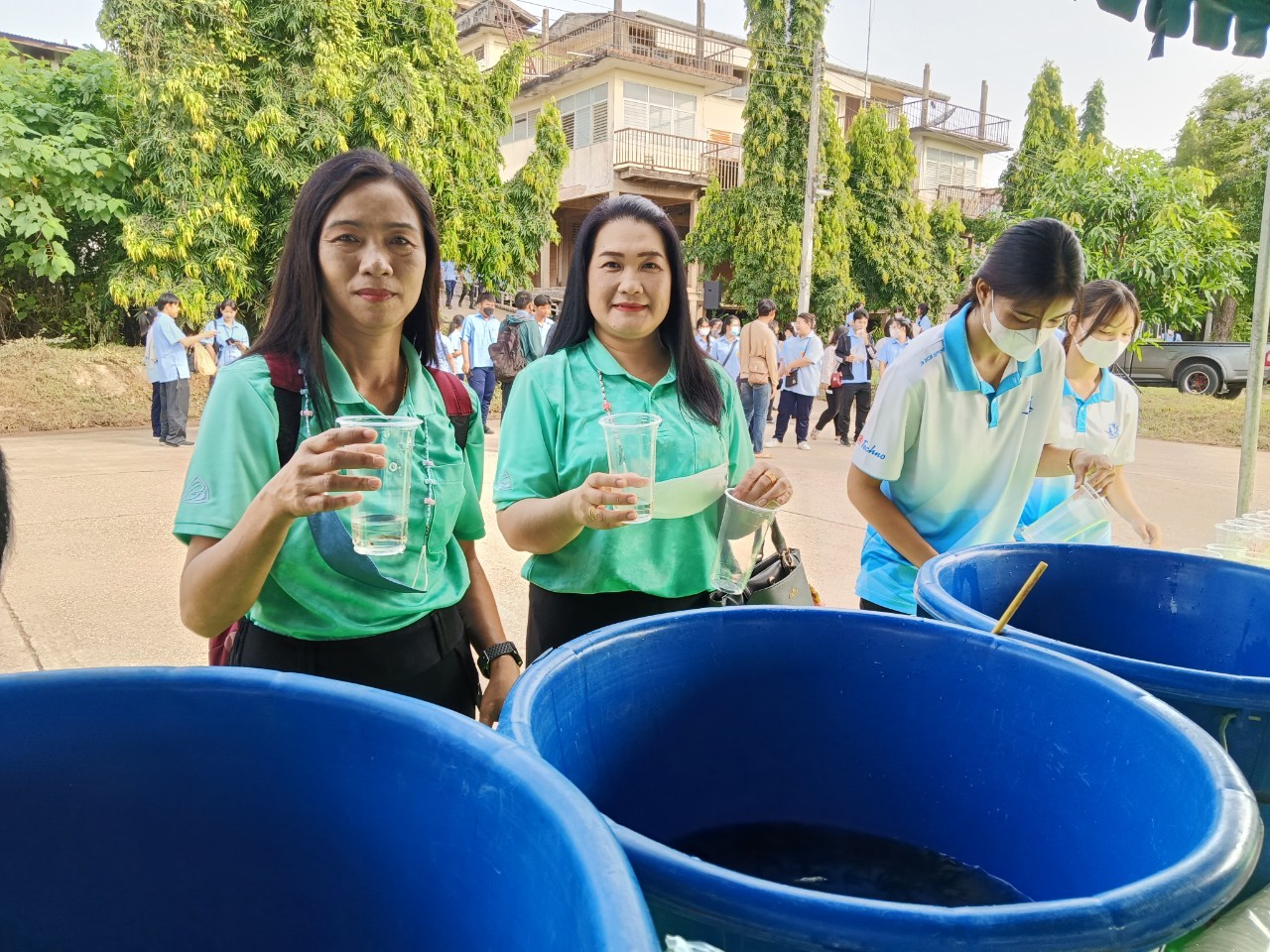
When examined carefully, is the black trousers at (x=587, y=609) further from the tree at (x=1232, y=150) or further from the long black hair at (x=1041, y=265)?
the tree at (x=1232, y=150)

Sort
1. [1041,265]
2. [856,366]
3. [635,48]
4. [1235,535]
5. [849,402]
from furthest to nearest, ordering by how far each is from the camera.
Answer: [635,48], [849,402], [856,366], [1235,535], [1041,265]

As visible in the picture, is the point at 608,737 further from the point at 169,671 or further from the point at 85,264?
the point at 85,264

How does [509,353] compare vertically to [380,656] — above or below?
above

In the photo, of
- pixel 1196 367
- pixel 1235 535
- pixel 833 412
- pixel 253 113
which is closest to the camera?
pixel 1235 535

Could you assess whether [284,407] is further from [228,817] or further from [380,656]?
[228,817]

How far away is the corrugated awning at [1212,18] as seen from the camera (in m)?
1.36

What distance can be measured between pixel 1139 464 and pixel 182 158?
502 inches

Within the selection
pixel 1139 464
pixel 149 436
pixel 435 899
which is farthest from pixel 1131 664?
pixel 149 436

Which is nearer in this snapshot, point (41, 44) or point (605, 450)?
point (605, 450)

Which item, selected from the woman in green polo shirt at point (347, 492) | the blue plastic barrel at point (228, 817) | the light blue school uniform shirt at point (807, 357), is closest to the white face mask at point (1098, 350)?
the woman in green polo shirt at point (347, 492)

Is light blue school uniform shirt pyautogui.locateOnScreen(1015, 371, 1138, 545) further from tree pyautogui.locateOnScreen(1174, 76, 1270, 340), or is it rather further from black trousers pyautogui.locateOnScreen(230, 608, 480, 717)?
tree pyautogui.locateOnScreen(1174, 76, 1270, 340)

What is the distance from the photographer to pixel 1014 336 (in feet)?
7.09

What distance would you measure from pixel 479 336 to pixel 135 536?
19.1ft

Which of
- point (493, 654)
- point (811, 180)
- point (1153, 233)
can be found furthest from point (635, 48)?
point (493, 654)
